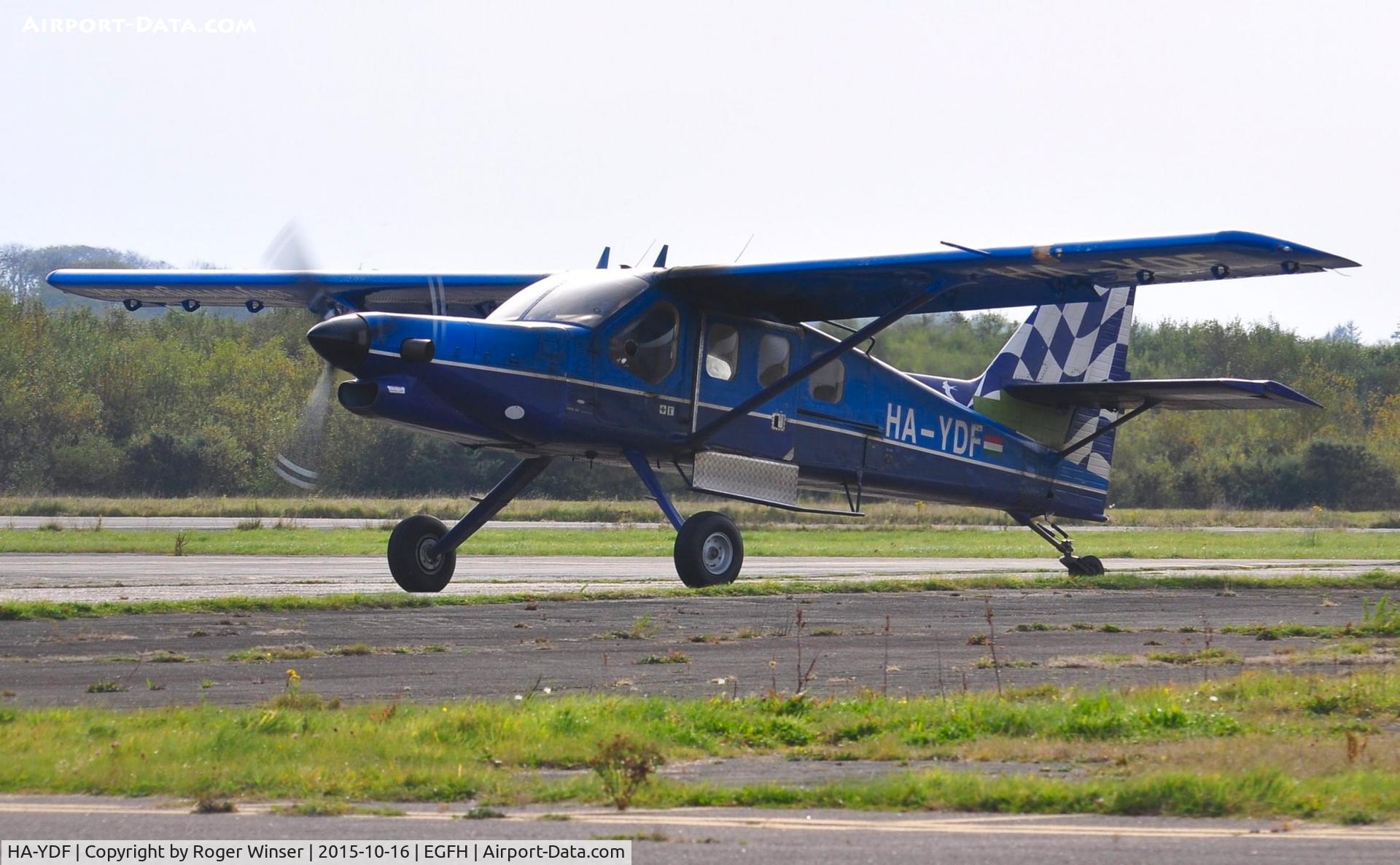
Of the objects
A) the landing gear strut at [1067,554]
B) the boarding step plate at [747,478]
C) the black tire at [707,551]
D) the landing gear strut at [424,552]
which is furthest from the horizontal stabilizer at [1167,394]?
the landing gear strut at [424,552]

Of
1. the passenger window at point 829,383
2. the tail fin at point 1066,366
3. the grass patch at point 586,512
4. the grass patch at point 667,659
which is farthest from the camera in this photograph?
the grass patch at point 586,512

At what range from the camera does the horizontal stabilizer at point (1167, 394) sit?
20.0 meters

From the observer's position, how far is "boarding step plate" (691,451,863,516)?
18844 mm

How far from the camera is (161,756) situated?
24.4ft

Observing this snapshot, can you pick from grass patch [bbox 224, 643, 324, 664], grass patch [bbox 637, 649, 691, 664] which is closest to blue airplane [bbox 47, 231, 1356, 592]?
grass patch [bbox 224, 643, 324, 664]

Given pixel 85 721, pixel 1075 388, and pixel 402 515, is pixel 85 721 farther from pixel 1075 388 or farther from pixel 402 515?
pixel 402 515

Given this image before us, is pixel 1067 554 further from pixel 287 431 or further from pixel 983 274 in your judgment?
pixel 287 431

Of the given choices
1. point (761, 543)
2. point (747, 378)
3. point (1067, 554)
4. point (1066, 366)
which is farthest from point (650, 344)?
point (761, 543)

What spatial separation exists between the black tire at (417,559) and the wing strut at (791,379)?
3.12m

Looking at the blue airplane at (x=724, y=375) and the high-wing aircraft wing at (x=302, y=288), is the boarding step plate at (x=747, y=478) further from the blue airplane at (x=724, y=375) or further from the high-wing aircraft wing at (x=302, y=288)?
the high-wing aircraft wing at (x=302, y=288)

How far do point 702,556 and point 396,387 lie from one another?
13.7ft

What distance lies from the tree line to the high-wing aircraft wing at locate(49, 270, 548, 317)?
1374 inches

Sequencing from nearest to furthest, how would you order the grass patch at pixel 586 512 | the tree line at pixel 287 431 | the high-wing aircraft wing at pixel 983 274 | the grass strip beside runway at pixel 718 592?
the grass strip beside runway at pixel 718 592, the high-wing aircraft wing at pixel 983 274, the grass patch at pixel 586 512, the tree line at pixel 287 431

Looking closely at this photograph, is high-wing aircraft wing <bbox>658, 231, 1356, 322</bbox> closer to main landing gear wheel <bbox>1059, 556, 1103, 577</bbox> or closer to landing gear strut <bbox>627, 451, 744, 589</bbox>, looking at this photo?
landing gear strut <bbox>627, 451, 744, 589</bbox>
